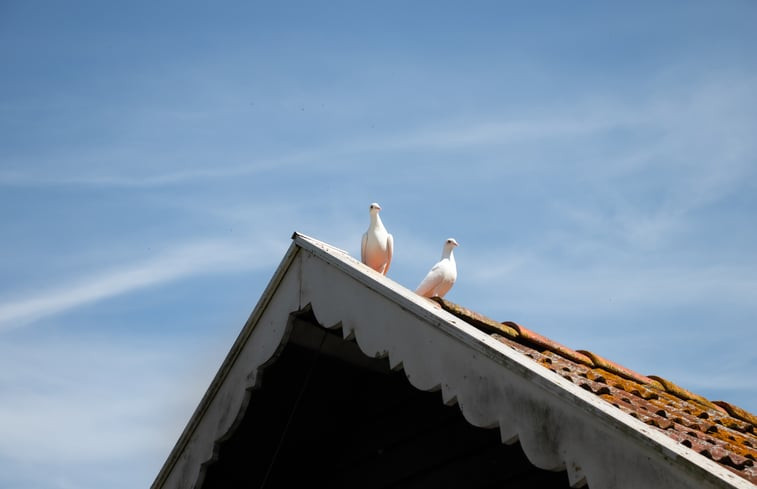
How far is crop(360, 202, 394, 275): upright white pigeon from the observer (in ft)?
19.1

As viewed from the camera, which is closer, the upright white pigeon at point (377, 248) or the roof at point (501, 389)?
the roof at point (501, 389)

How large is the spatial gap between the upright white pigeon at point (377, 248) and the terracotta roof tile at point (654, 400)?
1851 millimetres

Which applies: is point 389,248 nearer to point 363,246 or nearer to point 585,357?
point 363,246

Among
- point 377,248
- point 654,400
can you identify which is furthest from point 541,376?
point 377,248

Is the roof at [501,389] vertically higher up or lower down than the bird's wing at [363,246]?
lower down

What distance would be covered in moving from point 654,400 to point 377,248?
2547 millimetres

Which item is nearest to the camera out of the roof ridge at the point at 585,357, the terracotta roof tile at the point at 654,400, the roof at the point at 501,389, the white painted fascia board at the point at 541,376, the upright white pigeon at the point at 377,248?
the white painted fascia board at the point at 541,376

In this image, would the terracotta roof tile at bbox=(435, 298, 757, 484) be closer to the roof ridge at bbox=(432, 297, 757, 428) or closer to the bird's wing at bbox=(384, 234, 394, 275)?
the roof ridge at bbox=(432, 297, 757, 428)

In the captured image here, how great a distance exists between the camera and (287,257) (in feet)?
12.6

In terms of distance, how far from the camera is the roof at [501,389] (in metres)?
2.43

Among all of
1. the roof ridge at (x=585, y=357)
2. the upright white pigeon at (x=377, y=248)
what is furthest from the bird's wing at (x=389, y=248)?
the roof ridge at (x=585, y=357)

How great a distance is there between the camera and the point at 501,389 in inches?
110

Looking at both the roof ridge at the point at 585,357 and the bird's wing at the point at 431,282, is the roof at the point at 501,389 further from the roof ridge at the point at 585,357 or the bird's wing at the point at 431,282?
the bird's wing at the point at 431,282

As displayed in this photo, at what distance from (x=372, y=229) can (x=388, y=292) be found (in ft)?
8.61
